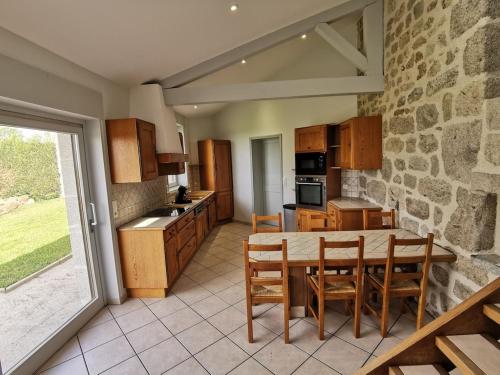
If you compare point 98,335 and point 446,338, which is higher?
point 446,338

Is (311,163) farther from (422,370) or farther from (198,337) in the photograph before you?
(422,370)

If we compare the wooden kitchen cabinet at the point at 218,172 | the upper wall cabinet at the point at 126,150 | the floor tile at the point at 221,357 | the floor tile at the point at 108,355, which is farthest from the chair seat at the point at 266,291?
the wooden kitchen cabinet at the point at 218,172

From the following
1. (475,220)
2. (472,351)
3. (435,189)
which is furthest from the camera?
(435,189)

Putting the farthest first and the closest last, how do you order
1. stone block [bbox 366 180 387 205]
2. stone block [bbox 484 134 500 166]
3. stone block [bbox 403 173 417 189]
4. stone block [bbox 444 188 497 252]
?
stone block [bbox 366 180 387 205] → stone block [bbox 403 173 417 189] → stone block [bbox 444 188 497 252] → stone block [bbox 484 134 500 166]

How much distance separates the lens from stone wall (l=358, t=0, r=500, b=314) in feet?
5.49

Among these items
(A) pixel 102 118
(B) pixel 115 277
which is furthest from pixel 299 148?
(B) pixel 115 277

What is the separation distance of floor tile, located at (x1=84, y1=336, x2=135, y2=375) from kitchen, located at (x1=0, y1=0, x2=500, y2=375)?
1cm

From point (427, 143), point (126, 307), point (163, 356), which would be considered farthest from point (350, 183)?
point (126, 307)

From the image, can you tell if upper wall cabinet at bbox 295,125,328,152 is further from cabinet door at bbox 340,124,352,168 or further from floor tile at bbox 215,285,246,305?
floor tile at bbox 215,285,246,305

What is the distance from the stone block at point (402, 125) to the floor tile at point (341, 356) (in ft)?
7.19

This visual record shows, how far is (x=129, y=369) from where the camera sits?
6.19ft

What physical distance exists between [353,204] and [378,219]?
49 centimetres

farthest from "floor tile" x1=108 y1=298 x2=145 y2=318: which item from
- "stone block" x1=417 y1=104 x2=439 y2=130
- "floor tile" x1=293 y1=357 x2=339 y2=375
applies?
"stone block" x1=417 y1=104 x2=439 y2=130

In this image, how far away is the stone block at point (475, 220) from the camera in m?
1.73
